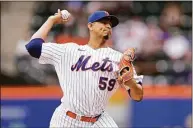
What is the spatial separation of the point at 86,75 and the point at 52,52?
1.30 feet

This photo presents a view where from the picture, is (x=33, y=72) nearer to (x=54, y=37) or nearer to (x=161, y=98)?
(x=54, y=37)

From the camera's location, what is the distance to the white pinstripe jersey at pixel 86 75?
593cm

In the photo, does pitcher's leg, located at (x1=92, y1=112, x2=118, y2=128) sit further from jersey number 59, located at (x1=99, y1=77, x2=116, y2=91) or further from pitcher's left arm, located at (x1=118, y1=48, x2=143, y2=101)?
pitcher's left arm, located at (x1=118, y1=48, x2=143, y2=101)

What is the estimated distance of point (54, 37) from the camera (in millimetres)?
12859

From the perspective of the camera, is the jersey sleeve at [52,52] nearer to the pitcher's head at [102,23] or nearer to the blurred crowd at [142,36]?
the pitcher's head at [102,23]

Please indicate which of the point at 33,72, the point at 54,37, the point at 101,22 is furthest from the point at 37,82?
the point at 101,22

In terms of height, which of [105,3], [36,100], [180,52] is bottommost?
[36,100]

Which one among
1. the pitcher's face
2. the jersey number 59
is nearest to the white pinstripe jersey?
the jersey number 59

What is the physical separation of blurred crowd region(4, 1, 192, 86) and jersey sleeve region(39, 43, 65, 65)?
18.4ft

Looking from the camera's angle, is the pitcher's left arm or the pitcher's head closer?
the pitcher's left arm

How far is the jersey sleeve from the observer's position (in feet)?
19.8

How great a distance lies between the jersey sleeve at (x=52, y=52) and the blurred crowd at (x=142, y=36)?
5.60 meters

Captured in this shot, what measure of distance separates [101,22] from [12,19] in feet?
28.4

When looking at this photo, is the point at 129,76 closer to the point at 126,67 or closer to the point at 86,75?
the point at 126,67
